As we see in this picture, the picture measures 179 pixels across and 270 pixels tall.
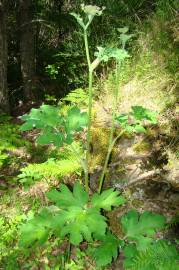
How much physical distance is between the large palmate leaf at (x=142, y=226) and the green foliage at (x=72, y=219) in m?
0.19

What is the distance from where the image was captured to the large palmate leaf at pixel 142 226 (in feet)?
8.85

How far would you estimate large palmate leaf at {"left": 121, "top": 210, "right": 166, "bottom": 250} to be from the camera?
2.70 m

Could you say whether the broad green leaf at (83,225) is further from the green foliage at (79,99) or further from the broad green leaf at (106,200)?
the green foliage at (79,99)

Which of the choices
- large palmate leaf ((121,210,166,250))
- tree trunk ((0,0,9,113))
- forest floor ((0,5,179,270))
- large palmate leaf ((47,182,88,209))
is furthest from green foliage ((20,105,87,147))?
tree trunk ((0,0,9,113))

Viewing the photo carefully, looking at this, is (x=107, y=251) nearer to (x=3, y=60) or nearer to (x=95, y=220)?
(x=95, y=220)

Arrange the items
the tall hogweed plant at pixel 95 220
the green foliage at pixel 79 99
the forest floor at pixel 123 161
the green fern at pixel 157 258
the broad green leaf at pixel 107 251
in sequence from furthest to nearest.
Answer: the green foliage at pixel 79 99, the forest floor at pixel 123 161, the broad green leaf at pixel 107 251, the tall hogweed plant at pixel 95 220, the green fern at pixel 157 258

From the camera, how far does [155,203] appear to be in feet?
10.5

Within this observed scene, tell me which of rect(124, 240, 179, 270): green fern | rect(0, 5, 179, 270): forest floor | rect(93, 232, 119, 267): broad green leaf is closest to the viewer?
rect(124, 240, 179, 270): green fern

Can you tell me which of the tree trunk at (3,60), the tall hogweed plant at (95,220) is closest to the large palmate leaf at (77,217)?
the tall hogweed plant at (95,220)

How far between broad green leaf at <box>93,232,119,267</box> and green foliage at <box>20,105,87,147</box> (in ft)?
2.85

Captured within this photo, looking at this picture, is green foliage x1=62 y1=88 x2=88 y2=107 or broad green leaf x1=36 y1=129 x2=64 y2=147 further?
green foliage x1=62 y1=88 x2=88 y2=107

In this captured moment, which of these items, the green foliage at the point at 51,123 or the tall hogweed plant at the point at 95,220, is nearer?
the tall hogweed plant at the point at 95,220

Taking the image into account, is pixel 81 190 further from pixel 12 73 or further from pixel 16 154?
pixel 12 73

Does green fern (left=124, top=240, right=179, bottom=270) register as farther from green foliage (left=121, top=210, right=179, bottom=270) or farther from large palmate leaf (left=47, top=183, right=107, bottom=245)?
large palmate leaf (left=47, top=183, right=107, bottom=245)
